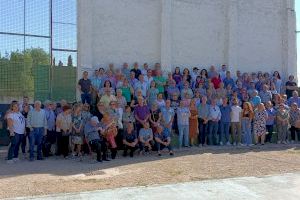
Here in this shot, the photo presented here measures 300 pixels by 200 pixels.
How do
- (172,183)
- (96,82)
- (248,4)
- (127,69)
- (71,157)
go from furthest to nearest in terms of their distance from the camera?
(248,4) < (127,69) < (96,82) < (71,157) < (172,183)

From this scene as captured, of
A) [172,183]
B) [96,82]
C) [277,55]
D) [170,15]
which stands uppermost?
[170,15]

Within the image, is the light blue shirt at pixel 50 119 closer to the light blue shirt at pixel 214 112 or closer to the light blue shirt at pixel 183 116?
the light blue shirt at pixel 183 116

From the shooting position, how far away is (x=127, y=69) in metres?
16.9

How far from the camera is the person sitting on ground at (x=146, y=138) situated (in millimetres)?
13547

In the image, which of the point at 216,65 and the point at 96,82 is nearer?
the point at 96,82

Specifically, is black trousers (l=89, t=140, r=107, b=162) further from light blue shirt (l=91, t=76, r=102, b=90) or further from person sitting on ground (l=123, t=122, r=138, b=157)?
light blue shirt (l=91, t=76, r=102, b=90)

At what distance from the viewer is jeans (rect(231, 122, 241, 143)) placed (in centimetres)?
1602

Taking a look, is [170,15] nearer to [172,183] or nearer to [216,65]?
[216,65]

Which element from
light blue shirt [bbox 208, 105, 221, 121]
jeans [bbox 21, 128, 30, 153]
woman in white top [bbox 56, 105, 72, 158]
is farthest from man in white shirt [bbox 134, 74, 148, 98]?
jeans [bbox 21, 128, 30, 153]

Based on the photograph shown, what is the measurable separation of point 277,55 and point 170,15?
19.6ft

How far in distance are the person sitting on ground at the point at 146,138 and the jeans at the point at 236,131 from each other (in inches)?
144

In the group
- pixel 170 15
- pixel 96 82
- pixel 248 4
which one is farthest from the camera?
pixel 248 4

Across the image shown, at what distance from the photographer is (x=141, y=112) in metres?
14.1

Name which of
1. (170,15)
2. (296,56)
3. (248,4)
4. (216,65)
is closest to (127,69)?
(170,15)
